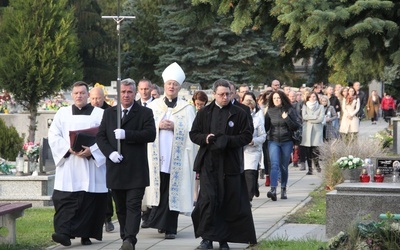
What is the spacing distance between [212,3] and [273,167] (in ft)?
9.87

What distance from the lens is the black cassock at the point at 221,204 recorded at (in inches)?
449

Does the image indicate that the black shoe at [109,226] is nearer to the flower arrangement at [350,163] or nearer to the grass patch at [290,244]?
the grass patch at [290,244]

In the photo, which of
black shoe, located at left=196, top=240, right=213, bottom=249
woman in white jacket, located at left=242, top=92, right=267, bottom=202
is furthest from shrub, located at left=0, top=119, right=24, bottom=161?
black shoe, located at left=196, top=240, right=213, bottom=249

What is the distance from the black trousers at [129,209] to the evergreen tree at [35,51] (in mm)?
20527

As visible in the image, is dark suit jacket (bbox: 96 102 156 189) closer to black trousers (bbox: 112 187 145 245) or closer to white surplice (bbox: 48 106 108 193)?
black trousers (bbox: 112 187 145 245)

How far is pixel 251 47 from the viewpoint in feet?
173

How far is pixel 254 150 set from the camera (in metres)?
16.0

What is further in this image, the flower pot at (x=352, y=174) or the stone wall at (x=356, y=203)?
the flower pot at (x=352, y=174)

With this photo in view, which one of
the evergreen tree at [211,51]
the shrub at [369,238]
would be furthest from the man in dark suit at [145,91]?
the evergreen tree at [211,51]

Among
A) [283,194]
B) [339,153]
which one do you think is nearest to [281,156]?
[283,194]

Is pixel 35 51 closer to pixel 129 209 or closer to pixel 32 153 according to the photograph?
pixel 32 153

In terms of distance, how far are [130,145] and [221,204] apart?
119 centimetres

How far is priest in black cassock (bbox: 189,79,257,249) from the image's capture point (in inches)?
449

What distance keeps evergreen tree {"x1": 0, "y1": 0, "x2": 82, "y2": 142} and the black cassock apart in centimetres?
2068
